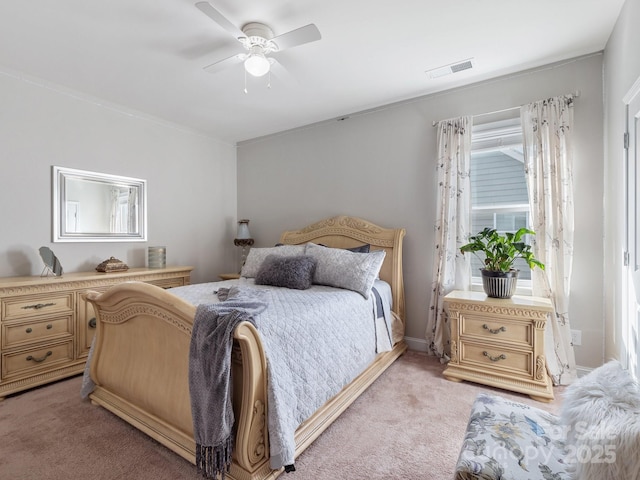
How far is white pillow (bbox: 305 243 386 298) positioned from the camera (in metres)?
2.65

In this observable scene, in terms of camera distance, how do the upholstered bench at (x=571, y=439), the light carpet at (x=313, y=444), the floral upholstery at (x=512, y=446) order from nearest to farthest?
the upholstered bench at (x=571, y=439)
the floral upholstery at (x=512, y=446)
the light carpet at (x=313, y=444)

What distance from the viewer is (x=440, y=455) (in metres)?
1.70

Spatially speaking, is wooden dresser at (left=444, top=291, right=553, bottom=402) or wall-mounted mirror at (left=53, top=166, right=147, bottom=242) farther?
wall-mounted mirror at (left=53, top=166, right=147, bottom=242)

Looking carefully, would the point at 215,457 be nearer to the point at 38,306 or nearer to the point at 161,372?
the point at 161,372

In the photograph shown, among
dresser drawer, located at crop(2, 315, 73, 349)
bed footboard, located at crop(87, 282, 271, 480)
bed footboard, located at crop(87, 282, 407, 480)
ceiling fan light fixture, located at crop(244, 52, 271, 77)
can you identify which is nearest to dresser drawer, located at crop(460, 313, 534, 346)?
bed footboard, located at crop(87, 282, 407, 480)

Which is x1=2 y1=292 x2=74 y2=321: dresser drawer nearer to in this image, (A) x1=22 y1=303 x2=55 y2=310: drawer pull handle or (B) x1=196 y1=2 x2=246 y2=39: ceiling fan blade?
(A) x1=22 y1=303 x2=55 y2=310: drawer pull handle

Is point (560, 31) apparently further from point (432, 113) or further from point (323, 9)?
point (323, 9)

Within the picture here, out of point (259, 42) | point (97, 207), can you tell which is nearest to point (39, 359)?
point (97, 207)

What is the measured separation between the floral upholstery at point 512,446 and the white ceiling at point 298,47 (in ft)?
7.58

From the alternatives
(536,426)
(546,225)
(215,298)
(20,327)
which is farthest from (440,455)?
(20,327)

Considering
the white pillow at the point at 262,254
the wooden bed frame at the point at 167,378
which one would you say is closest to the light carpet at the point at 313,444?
the wooden bed frame at the point at 167,378

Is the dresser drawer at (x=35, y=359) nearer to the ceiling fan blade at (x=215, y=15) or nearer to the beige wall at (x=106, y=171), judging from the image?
the beige wall at (x=106, y=171)

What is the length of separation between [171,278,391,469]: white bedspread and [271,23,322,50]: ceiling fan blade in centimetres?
169

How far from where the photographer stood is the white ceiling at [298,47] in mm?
2008
